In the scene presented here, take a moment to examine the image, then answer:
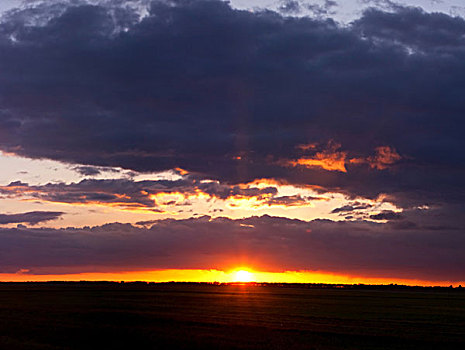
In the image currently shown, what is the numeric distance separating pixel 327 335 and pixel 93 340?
53.8ft

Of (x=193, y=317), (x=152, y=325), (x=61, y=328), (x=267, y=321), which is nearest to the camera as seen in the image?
(x=61, y=328)

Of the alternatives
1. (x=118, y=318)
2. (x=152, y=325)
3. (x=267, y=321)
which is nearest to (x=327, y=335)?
(x=267, y=321)

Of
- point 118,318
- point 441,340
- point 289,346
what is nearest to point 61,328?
point 118,318

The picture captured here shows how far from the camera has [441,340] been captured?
40.9 metres

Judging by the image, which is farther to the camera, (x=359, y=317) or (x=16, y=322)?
(x=359, y=317)

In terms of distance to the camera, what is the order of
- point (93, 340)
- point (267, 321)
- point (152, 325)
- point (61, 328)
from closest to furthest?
point (93, 340)
point (61, 328)
point (152, 325)
point (267, 321)

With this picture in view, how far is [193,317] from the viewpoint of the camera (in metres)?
58.0

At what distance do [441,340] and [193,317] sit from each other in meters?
24.9

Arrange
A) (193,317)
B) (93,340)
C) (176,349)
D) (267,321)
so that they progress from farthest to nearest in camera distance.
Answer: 1. (193,317)
2. (267,321)
3. (93,340)
4. (176,349)

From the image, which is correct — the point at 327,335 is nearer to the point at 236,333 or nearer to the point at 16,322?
the point at 236,333

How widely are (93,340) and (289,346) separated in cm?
1295

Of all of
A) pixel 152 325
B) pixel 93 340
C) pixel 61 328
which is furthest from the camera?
pixel 152 325

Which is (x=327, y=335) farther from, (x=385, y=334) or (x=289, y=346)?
(x=289, y=346)

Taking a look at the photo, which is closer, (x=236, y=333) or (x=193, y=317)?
(x=236, y=333)
